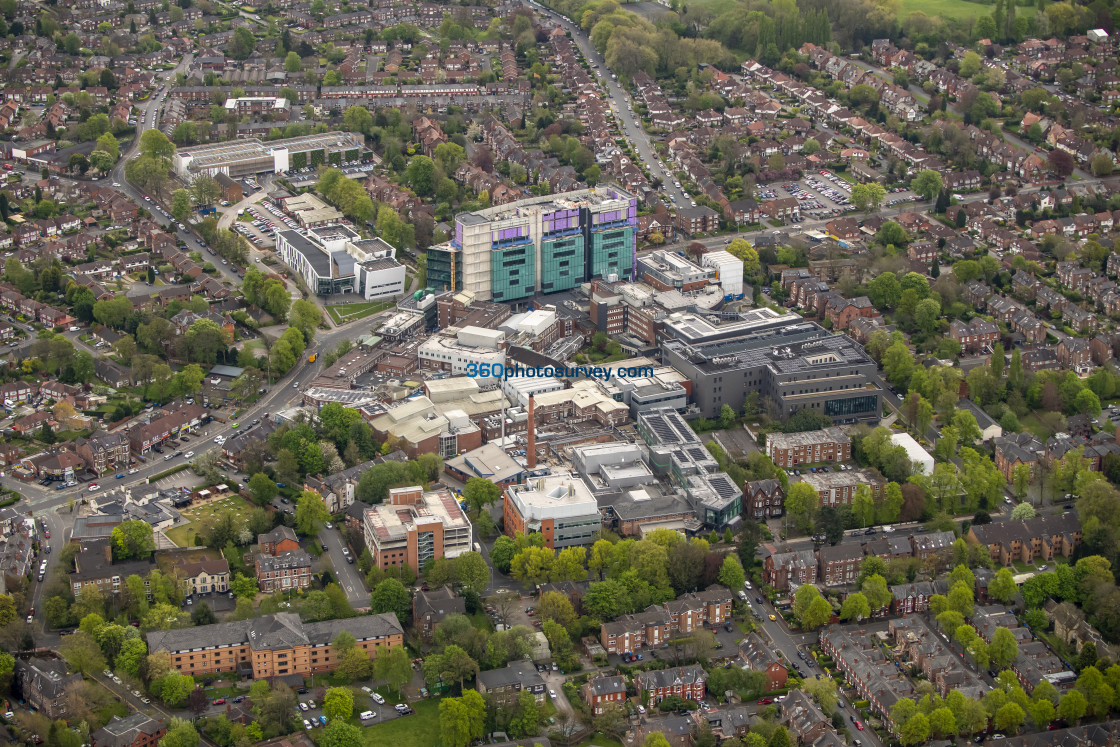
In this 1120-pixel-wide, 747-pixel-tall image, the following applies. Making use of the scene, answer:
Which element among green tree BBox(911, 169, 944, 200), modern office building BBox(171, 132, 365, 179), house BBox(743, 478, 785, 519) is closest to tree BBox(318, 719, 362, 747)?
house BBox(743, 478, 785, 519)

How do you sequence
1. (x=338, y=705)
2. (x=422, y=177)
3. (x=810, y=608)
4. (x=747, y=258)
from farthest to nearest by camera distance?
(x=422, y=177) → (x=747, y=258) → (x=810, y=608) → (x=338, y=705)

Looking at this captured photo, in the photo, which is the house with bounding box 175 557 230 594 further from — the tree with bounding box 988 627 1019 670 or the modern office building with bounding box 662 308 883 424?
the tree with bounding box 988 627 1019 670

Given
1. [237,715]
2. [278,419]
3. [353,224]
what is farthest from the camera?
[353,224]

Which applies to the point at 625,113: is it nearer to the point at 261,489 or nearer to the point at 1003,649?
the point at 261,489

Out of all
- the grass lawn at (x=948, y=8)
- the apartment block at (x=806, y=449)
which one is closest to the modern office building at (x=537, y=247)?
the apartment block at (x=806, y=449)

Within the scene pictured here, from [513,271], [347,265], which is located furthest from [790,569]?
[347,265]

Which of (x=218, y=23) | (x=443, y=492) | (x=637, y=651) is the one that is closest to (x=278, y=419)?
(x=443, y=492)

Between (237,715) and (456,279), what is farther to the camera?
(456,279)

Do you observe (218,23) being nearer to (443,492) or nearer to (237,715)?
(443,492)
